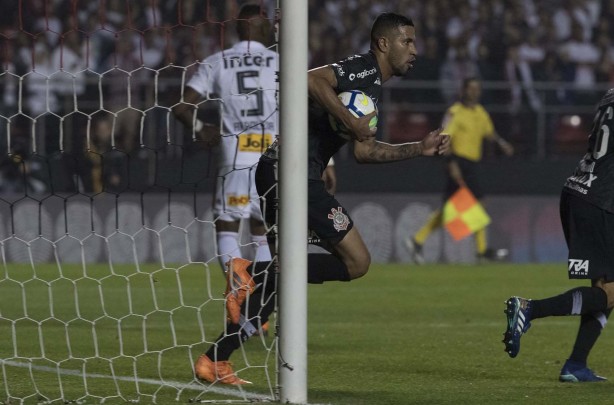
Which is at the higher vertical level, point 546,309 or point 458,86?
point 458,86

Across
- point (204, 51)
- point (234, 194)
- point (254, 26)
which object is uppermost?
point (204, 51)

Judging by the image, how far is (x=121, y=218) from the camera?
16047 millimetres

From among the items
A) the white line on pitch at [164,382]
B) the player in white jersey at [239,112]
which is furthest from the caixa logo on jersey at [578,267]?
the player in white jersey at [239,112]

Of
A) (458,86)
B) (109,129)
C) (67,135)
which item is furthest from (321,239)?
(458,86)

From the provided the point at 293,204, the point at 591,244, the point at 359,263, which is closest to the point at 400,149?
the point at 359,263

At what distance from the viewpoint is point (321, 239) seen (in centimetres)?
652

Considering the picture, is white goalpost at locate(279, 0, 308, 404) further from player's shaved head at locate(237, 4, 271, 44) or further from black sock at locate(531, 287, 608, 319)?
player's shaved head at locate(237, 4, 271, 44)

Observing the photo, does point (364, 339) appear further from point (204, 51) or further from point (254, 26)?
point (204, 51)

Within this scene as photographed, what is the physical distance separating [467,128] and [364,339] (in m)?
8.10

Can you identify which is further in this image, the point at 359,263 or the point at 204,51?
the point at 204,51

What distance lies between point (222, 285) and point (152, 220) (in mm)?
3607

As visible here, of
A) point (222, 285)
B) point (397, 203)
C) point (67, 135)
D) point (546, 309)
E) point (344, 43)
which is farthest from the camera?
point (344, 43)

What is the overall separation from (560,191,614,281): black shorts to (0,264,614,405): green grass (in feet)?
1.89

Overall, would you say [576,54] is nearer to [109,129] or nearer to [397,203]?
[397,203]
